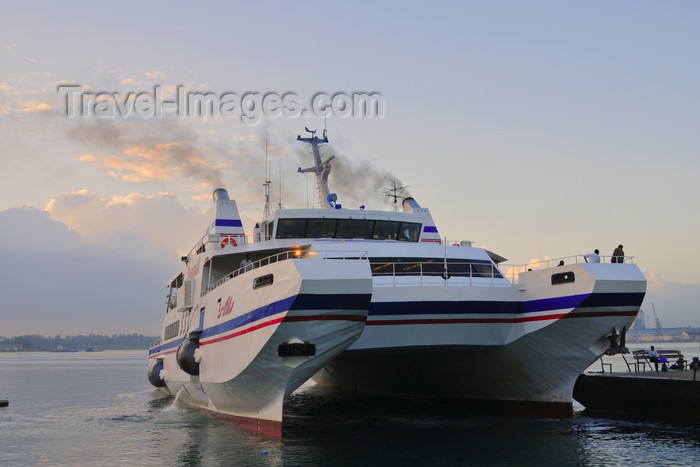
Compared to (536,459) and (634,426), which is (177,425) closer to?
(536,459)

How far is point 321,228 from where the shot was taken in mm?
20047

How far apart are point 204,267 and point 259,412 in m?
6.01

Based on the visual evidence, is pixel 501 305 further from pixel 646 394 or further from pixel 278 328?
pixel 646 394

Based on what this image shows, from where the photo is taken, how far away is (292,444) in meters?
15.6

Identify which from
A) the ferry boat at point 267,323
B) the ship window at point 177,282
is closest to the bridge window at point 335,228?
the ferry boat at point 267,323

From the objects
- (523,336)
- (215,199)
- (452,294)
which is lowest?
(523,336)

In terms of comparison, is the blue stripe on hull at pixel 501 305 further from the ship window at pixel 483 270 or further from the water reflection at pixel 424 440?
the water reflection at pixel 424 440

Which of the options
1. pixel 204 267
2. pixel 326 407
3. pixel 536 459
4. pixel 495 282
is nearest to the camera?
pixel 536 459

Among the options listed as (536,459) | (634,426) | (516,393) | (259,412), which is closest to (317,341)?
(259,412)

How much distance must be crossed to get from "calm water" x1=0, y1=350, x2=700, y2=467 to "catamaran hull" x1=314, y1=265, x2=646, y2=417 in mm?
1012

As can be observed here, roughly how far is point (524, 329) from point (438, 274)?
2432 mm

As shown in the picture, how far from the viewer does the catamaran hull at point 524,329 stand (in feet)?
50.7

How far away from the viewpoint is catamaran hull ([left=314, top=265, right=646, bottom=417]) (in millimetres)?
15445

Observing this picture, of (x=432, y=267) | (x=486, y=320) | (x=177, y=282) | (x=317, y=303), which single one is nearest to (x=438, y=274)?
(x=432, y=267)
